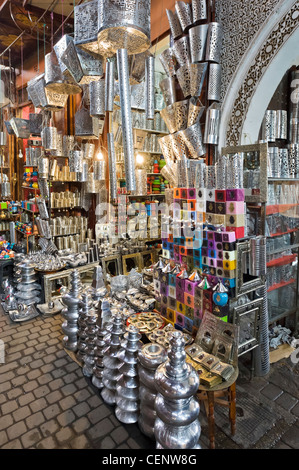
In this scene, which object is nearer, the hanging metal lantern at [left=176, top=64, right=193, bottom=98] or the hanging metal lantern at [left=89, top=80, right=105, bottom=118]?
the hanging metal lantern at [left=89, top=80, right=105, bottom=118]

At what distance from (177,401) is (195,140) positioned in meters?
2.01

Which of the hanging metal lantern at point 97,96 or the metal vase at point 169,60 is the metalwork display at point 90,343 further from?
the metal vase at point 169,60

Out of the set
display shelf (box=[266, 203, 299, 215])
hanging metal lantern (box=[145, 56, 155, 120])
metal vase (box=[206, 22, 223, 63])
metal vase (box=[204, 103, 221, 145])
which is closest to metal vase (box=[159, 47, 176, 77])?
metal vase (box=[206, 22, 223, 63])

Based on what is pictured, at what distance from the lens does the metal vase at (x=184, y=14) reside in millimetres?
2512

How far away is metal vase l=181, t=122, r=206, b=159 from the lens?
8.27 feet

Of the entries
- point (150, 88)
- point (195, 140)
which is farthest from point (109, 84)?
point (195, 140)

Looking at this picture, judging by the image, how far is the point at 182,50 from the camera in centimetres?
256

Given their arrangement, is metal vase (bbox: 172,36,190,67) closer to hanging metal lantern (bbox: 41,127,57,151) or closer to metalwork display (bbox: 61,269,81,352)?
hanging metal lantern (bbox: 41,127,57,151)

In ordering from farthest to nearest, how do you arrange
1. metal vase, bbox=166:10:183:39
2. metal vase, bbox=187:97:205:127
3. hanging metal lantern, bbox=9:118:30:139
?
hanging metal lantern, bbox=9:118:30:139 → metal vase, bbox=166:10:183:39 → metal vase, bbox=187:97:205:127

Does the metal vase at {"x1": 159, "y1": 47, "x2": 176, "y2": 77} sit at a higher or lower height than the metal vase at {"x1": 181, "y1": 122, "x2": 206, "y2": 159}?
higher

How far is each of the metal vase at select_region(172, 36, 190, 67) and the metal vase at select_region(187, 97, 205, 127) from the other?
0.35 meters

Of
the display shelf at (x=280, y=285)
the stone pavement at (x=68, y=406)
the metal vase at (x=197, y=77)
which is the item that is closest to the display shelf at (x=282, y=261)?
the display shelf at (x=280, y=285)

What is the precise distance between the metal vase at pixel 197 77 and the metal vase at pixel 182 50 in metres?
0.17
